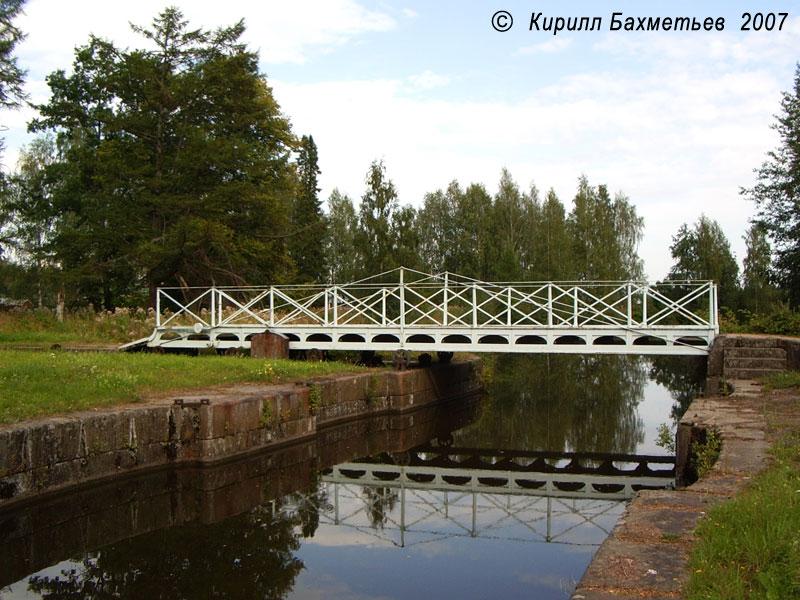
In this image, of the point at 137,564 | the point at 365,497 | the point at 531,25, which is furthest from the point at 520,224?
the point at 137,564

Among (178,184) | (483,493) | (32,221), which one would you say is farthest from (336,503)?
(32,221)

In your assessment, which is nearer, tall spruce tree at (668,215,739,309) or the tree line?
the tree line

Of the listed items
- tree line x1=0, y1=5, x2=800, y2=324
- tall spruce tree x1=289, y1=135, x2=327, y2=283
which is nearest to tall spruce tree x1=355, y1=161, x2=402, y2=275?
tree line x1=0, y1=5, x2=800, y2=324

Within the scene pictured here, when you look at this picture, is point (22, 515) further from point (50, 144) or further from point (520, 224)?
point (520, 224)

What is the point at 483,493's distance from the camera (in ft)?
35.8

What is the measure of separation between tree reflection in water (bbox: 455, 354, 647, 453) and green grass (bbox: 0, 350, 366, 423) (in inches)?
138

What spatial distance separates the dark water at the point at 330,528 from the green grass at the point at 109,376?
125cm

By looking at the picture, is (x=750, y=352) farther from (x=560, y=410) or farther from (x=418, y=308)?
(x=418, y=308)

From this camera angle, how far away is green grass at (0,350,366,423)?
32.6 feet

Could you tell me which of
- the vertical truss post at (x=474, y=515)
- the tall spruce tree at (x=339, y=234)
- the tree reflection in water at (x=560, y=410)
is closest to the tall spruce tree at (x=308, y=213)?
the tall spruce tree at (x=339, y=234)

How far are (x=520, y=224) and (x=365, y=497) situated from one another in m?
42.0

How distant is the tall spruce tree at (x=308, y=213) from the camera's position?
40562 mm

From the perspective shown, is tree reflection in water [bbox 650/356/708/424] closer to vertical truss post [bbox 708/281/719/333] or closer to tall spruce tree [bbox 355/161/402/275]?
vertical truss post [bbox 708/281/719/333]

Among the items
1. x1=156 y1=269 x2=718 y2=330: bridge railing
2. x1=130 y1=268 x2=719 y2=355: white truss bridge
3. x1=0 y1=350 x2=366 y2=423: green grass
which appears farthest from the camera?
x1=156 y1=269 x2=718 y2=330: bridge railing
